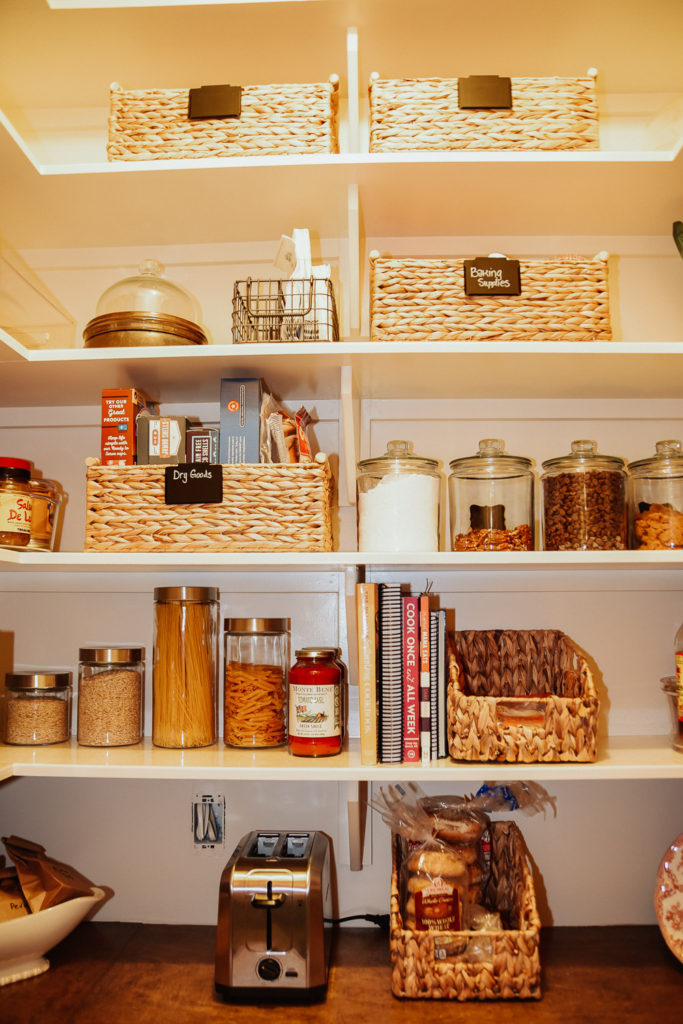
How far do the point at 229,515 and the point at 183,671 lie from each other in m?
0.33

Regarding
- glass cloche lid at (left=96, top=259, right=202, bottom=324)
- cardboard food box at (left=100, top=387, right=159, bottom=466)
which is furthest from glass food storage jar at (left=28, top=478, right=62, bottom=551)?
glass cloche lid at (left=96, top=259, right=202, bottom=324)

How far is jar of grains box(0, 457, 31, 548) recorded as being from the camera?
1.26 m

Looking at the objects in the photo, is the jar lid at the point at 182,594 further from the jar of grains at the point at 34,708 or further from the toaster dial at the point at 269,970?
the toaster dial at the point at 269,970

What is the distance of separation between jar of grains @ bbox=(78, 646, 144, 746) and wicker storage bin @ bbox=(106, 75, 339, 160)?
95 centimetres

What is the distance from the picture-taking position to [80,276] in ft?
5.37

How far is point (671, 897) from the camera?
1.35m

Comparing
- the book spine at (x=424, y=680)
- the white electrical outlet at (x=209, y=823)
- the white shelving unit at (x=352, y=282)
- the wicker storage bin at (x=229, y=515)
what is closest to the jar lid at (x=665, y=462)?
the white shelving unit at (x=352, y=282)

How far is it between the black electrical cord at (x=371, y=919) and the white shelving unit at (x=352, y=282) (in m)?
0.10

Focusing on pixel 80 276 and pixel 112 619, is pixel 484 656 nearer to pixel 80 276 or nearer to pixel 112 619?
pixel 112 619

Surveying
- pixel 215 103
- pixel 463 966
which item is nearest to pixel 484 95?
pixel 215 103

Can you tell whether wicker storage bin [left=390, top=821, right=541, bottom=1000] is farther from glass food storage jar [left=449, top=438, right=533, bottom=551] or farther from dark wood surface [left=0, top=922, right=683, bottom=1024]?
glass food storage jar [left=449, top=438, right=533, bottom=551]

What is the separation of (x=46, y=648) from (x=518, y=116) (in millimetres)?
1426

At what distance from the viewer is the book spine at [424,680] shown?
49.5 inches

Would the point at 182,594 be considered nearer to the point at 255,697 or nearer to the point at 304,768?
the point at 255,697
